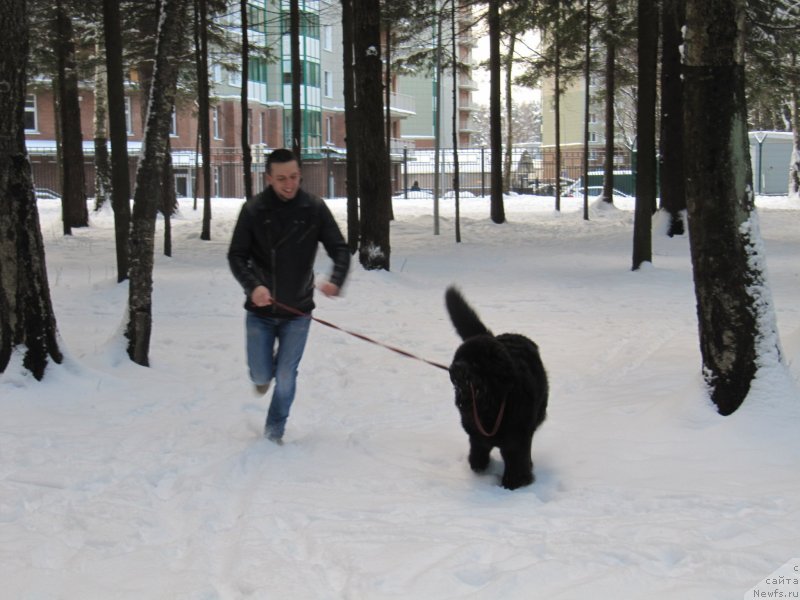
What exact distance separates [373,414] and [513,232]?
690 inches

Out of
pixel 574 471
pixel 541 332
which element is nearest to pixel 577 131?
pixel 541 332

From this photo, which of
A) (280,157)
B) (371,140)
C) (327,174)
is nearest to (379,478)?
(280,157)

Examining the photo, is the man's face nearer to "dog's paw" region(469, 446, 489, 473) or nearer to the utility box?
"dog's paw" region(469, 446, 489, 473)

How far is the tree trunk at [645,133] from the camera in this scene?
14.3m

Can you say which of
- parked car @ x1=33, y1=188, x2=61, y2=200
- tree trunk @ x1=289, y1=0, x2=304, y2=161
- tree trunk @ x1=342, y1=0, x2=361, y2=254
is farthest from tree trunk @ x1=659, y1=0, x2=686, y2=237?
parked car @ x1=33, y1=188, x2=61, y2=200

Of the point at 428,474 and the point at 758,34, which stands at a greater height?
the point at 758,34

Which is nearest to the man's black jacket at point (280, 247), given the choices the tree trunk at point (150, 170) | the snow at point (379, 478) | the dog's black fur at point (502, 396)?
the snow at point (379, 478)

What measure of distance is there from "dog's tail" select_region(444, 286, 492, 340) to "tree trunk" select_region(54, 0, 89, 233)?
13.0 metres

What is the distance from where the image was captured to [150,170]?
7.52m

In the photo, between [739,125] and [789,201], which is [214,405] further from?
[789,201]

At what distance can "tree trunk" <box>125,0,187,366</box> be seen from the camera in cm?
733

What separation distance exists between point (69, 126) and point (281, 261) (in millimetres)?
18553

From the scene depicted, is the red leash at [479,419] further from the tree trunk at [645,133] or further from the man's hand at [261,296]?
the tree trunk at [645,133]

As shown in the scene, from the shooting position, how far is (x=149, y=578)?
3.64 meters
